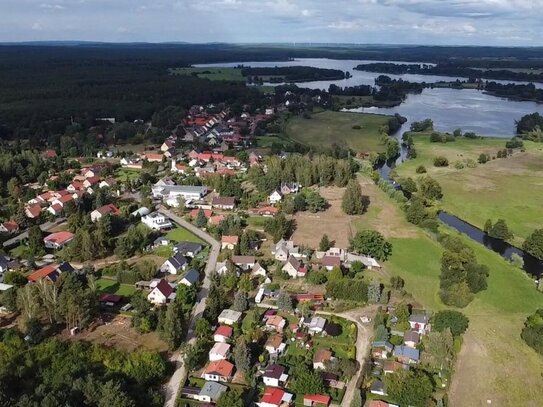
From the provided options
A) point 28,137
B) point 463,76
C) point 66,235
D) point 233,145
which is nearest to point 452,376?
point 66,235

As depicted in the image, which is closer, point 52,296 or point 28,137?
point 52,296

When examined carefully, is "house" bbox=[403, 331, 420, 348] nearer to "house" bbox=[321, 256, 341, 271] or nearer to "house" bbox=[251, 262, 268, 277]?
"house" bbox=[321, 256, 341, 271]

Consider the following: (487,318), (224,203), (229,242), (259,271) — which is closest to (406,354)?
(487,318)

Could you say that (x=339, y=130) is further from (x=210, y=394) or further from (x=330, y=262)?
(x=210, y=394)

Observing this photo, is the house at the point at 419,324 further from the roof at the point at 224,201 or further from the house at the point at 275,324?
the roof at the point at 224,201

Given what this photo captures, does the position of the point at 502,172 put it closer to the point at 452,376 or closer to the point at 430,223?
the point at 430,223
